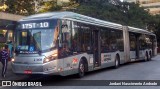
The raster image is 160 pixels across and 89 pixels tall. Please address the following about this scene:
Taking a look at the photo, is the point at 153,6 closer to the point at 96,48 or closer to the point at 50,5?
the point at 50,5

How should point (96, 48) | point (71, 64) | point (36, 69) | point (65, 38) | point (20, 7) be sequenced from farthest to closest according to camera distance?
1. point (20, 7)
2. point (96, 48)
3. point (71, 64)
4. point (65, 38)
5. point (36, 69)

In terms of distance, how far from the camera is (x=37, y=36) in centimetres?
1270

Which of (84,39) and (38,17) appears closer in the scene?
(38,17)

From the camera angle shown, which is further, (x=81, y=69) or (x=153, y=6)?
(x=153, y=6)

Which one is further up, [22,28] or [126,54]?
[22,28]

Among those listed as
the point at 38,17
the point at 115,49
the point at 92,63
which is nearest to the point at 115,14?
the point at 115,49

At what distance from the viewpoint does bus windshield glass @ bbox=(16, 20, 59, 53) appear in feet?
40.9

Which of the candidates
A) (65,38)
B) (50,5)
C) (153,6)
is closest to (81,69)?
(65,38)

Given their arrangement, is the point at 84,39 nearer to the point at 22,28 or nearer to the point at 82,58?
the point at 82,58

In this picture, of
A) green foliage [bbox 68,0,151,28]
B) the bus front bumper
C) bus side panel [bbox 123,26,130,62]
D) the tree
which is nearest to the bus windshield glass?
the bus front bumper

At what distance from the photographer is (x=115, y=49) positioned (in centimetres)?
2058

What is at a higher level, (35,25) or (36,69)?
(35,25)

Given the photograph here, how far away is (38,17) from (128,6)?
137 ft

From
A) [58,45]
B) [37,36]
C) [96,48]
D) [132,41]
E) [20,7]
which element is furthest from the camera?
[20,7]
